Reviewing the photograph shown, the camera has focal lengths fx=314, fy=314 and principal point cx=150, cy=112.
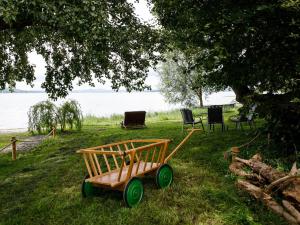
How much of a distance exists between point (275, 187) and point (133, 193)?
2.63m

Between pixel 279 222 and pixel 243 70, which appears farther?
pixel 243 70

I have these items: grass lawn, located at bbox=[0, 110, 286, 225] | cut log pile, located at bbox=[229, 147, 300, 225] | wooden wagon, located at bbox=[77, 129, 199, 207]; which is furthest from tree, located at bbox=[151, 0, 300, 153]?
wooden wagon, located at bbox=[77, 129, 199, 207]

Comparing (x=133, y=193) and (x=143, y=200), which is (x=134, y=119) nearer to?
(x=143, y=200)

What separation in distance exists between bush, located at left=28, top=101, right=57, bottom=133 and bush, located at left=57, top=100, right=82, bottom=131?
340 mm

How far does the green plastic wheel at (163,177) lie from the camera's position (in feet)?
20.7

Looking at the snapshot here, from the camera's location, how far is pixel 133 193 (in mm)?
5633

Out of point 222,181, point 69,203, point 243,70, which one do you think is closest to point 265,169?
point 222,181

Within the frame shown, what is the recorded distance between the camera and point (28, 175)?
27.6ft

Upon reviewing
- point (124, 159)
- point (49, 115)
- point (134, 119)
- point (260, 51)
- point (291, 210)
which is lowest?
point (291, 210)

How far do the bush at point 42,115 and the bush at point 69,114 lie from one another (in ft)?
1.12

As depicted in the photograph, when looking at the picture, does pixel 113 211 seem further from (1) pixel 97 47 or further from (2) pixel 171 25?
(2) pixel 171 25

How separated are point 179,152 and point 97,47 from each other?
404cm

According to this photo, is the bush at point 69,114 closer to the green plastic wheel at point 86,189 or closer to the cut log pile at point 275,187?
the green plastic wheel at point 86,189

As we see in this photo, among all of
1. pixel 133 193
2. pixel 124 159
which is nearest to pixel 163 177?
pixel 133 193
